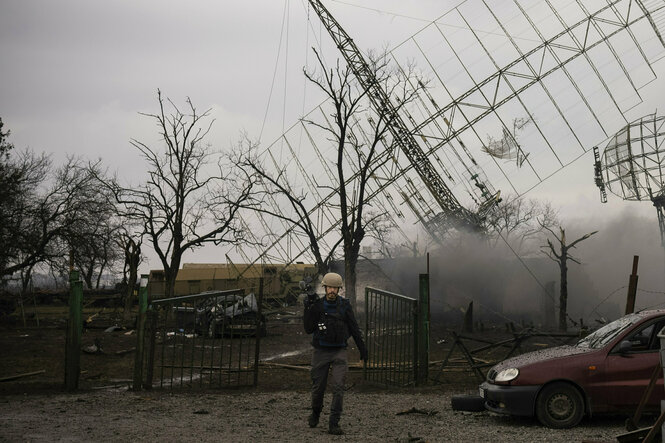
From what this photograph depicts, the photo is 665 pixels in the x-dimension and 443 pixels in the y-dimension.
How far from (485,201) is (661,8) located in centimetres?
1255

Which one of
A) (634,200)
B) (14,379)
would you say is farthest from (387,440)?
(634,200)

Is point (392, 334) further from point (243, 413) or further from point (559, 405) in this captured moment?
point (559, 405)

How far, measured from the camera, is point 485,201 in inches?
1492

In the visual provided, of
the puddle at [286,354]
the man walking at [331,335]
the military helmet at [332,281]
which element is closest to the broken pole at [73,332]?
the man walking at [331,335]

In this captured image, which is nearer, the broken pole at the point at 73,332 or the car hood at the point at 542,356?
the car hood at the point at 542,356

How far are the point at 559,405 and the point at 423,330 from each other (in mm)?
4444

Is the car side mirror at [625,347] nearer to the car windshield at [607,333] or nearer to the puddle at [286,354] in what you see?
the car windshield at [607,333]

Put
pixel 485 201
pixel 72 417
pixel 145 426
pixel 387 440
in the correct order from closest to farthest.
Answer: pixel 387 440
pixel 145 426
pixel 72 417
pixel 485 201

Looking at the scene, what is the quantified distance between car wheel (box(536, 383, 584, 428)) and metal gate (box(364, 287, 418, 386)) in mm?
4326

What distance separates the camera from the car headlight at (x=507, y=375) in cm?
932

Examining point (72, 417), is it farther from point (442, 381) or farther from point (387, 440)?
point (442, 381)

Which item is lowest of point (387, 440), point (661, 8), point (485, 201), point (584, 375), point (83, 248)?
point (387, 440)

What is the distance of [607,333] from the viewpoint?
32.0 feet

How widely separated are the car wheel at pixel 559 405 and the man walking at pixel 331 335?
93.0 inches
